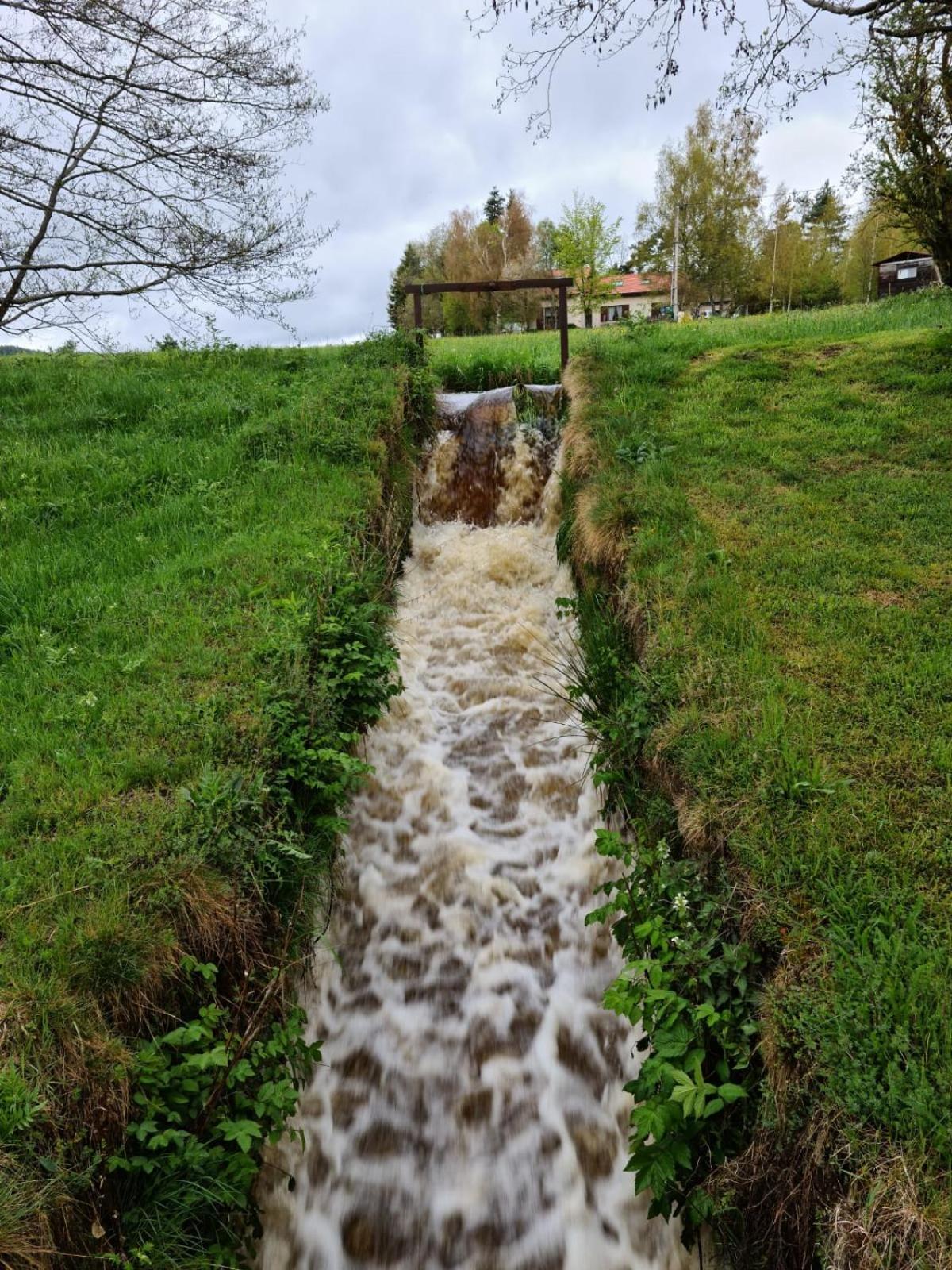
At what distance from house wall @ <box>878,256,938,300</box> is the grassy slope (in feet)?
105

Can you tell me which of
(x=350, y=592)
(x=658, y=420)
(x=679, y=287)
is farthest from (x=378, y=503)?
(x=679, y=287)

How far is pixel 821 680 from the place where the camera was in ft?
12.7

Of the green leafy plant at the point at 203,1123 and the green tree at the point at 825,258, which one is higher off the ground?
the green tree at the point at 825,258

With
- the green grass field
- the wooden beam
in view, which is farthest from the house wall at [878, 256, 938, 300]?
the green grass field

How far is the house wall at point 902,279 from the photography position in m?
32.8

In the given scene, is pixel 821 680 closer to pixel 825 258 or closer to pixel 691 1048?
pixel 691 1048

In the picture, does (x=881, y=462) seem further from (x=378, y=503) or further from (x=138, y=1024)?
(x=138, y=1024)

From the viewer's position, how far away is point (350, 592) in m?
5.45

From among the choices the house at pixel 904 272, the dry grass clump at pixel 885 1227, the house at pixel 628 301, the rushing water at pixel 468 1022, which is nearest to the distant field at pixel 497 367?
the rushing water at pixel 468 1022

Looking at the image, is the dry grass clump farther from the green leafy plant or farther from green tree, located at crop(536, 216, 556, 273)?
green tree, located at crop(536, 216, 556, 273)

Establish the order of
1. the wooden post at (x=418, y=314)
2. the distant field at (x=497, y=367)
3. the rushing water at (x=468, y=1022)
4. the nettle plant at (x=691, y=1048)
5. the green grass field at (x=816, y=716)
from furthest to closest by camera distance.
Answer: the distant field at (x=497, y=367) → the wooden post at (x=418, y=314) → the rushing water at (x=468, y=1022) → the nettle plant at (x=691, y=1048) → the green grass field at (x=816, y=716)

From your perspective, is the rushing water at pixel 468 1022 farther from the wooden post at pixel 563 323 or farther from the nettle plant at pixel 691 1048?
the wooden post at pixel 563 323

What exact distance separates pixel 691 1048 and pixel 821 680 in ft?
7.08

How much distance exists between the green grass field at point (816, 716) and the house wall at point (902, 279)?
32021 mm
